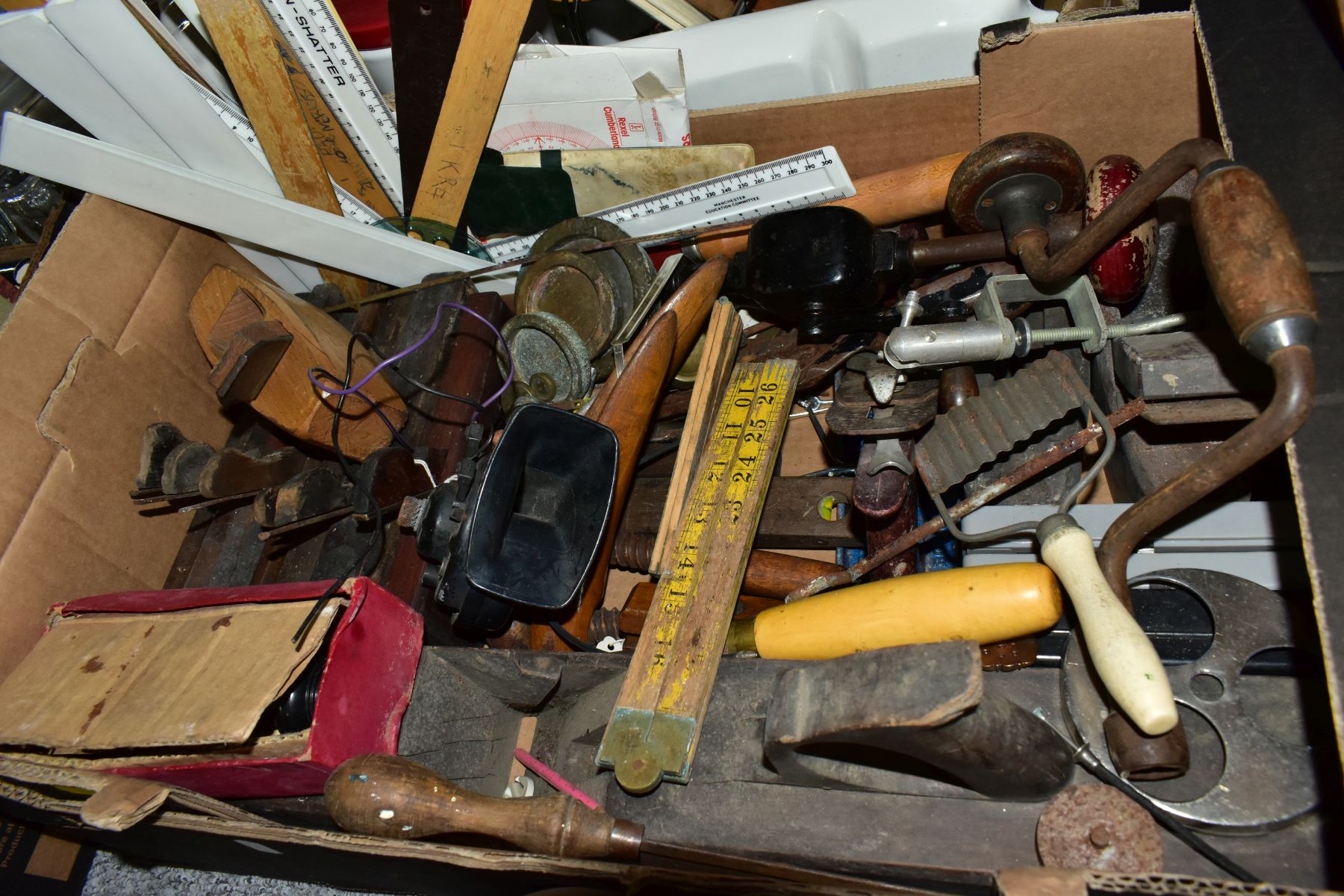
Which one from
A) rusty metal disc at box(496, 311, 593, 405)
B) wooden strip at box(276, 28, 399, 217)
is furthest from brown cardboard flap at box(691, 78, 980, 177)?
wooden strip at box(276, 28, 399, 217)

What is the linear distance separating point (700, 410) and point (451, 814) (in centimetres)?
70

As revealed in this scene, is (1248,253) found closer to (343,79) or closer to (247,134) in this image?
(343,79)

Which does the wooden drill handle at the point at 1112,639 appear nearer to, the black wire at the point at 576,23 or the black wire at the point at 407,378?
the black wire at the point at 407,378

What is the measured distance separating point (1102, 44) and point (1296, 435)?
804mm

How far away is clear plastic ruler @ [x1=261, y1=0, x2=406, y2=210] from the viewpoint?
1.55 m

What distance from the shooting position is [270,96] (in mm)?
1596

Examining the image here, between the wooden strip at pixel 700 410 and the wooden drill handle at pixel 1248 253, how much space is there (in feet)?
2.41

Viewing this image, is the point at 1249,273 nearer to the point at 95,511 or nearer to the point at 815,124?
the point at 815,124

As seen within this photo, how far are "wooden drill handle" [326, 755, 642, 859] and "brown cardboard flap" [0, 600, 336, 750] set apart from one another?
139mm

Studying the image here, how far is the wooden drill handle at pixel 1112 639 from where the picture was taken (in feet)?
2.62

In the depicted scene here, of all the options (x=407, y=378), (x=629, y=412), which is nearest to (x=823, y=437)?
(x=629, y=412)

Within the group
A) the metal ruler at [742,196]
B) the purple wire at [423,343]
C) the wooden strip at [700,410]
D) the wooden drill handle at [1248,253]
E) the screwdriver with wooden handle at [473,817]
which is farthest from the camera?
the metal ruler at [742,196]

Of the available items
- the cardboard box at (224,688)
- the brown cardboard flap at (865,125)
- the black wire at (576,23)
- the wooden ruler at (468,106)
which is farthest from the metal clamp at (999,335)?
the black wire at (576,23)

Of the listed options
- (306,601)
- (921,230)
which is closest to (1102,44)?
(921,230)
